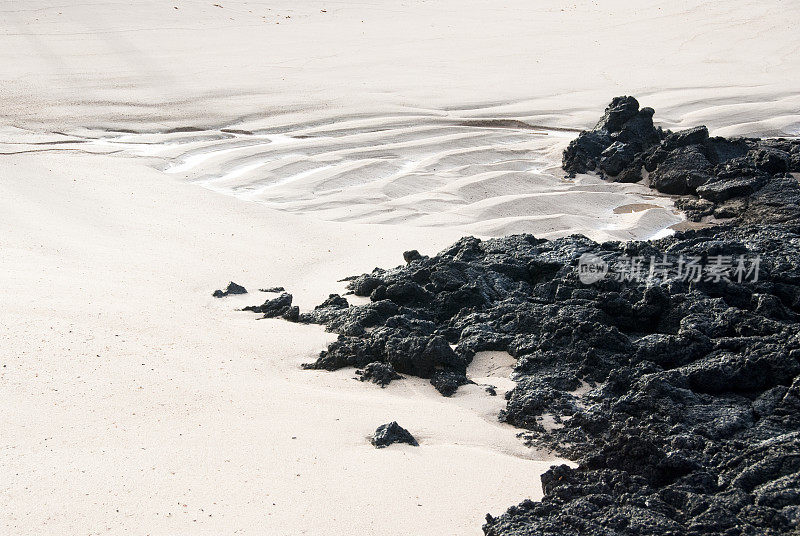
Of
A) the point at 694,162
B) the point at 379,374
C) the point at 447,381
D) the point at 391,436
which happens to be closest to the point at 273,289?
the point at 379,374

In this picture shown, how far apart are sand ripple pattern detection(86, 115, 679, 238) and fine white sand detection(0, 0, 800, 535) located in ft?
0.14

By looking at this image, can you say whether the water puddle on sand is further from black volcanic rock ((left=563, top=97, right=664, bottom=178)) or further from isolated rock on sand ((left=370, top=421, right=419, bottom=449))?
isolated rock on sand ((left=370, top=421, right=419, bottom=449))

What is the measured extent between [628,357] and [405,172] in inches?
211

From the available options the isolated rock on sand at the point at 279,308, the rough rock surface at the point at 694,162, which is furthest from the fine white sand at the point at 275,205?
the rough rock surface at the point at 694,162

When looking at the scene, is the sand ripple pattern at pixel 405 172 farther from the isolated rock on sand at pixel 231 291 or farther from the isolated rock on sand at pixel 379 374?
the isolated rock on sand at pixel 379 374

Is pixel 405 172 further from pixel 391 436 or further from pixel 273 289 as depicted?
pixel 391 436

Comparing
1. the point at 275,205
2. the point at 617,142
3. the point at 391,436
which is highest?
the point at 617,142

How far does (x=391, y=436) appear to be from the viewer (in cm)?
402

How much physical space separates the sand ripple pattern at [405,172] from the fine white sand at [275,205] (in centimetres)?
4

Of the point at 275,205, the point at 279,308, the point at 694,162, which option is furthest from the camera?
the point at 694,162

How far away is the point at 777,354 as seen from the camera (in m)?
4.24

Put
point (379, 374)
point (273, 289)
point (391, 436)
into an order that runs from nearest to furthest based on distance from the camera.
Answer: point (391, 436) < point (379, 374) < point (273, 289)

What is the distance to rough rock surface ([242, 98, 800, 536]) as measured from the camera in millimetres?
3215

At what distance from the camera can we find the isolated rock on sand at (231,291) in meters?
6.11
